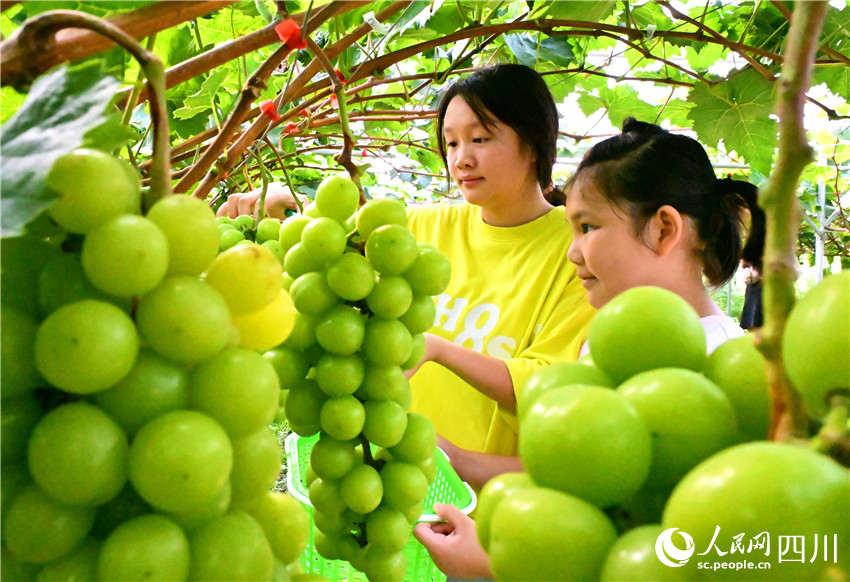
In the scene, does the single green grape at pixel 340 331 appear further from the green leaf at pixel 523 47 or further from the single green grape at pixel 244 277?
the green leaf at pixel 523 47

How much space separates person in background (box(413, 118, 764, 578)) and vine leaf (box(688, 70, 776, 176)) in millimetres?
335

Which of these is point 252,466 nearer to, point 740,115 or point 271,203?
point 271,203

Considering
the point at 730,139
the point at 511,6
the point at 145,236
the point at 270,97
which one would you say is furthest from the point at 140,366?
the point at 730,139

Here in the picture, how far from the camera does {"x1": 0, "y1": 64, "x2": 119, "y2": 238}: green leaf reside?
0.27m

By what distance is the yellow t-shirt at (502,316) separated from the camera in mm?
1113

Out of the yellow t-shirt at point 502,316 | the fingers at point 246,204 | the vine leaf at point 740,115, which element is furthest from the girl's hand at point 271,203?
the vine leaf at point 740,115

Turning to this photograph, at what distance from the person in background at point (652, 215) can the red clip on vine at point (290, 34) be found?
0.64 meters

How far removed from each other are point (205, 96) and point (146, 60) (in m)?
0.84

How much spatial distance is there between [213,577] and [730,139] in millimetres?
1582

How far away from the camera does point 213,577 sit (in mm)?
299

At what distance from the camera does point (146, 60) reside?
30cm

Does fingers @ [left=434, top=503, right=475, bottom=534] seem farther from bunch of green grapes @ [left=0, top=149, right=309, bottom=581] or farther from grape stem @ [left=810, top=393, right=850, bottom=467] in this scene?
grape stem @ [left=810, top=393, right=850, bottom=467]

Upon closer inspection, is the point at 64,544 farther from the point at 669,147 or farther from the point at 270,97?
the point at 270,97

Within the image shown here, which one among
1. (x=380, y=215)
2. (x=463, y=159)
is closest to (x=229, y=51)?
(x=380, y=215)
